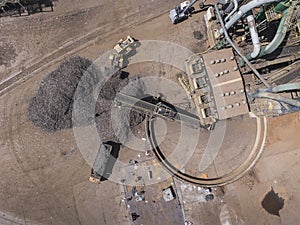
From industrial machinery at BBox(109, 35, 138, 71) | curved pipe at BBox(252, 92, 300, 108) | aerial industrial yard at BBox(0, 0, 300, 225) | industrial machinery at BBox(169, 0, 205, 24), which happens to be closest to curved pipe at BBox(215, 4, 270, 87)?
aerial industrial yard at BBox(0, 0, 300, 225)

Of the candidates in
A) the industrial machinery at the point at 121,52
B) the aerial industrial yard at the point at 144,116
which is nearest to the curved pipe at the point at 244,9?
the aerial industrial yard at the point at 144,116

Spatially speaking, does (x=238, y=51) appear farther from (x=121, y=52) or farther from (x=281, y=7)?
(x=121, y=52)

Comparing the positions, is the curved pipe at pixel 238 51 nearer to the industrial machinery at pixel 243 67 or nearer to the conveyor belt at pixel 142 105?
the industrial machinery at pixel 243 67

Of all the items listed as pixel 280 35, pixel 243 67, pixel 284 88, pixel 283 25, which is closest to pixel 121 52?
pixel 243 67

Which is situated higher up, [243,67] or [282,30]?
[282,30]

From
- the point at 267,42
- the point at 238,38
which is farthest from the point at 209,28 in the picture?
the point at 267,42

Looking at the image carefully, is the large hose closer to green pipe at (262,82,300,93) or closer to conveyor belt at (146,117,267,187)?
green pipe at (262,82,300,93)
